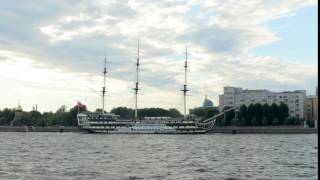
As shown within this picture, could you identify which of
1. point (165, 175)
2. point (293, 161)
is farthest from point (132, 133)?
point (165, 175)

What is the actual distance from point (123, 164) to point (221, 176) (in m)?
12.7

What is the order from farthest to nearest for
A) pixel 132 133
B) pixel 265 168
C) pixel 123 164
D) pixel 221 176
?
pixel 132 133
pixel 123 164
pixel 265 168
pixel 221 176

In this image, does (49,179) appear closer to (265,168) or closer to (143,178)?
(143,178)

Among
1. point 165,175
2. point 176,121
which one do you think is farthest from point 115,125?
point 165,175

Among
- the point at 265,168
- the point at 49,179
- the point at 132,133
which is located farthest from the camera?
the point at 132,133

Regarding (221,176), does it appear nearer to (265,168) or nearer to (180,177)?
(180,177)

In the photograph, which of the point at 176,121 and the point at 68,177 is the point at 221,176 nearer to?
the point at 68,177

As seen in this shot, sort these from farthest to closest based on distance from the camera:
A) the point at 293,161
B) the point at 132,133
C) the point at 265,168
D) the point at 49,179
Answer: the point at 132,133, the point at 293,161, the point at 265,168, the point at 49,179

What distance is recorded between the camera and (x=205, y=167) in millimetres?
48781

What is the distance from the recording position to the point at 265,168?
155 feet

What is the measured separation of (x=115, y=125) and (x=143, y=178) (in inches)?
5857

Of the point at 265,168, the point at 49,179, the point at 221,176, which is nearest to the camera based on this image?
the point at 49,179

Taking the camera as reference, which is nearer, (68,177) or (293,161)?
(68,177)

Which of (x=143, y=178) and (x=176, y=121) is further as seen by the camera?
(x=176, y=121)
